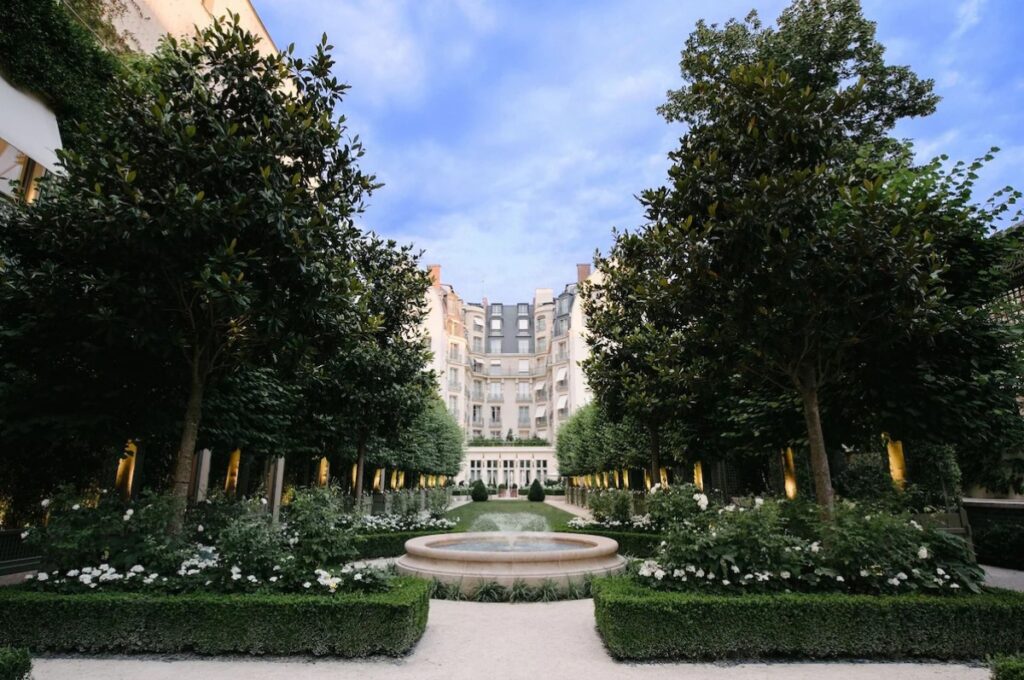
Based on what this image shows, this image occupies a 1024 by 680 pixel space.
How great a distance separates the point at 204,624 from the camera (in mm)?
6051

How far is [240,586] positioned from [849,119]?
2135 cm

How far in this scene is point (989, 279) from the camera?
9.60 meters

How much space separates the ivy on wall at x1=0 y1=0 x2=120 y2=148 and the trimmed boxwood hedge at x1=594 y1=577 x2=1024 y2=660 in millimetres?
12654

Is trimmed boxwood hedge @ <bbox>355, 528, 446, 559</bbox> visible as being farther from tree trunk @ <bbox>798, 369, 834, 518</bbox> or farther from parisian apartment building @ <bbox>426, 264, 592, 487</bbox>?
parisian apartment building @ <bbox>426, 264, 592, 487</bbox>

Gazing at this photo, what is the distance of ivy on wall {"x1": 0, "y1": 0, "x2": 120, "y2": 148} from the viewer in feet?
32.9

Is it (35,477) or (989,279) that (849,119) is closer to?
(989,279)

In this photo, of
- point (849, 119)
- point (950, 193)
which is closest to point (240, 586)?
point (950, 193)

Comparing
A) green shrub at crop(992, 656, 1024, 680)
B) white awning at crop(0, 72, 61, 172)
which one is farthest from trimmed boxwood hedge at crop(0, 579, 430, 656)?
white awning at crop(0, 72, 61, 172)

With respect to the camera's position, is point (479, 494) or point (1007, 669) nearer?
point (1007, 669)

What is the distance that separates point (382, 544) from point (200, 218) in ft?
32.8

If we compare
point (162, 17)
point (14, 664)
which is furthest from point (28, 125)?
point (14, 664)

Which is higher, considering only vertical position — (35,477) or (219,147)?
(219,147)

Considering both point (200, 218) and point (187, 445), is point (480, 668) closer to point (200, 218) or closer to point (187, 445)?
point (187, 445)

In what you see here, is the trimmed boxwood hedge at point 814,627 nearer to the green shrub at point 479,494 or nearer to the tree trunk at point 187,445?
the tree trunk at point 187,445
